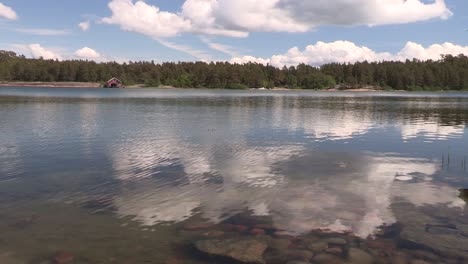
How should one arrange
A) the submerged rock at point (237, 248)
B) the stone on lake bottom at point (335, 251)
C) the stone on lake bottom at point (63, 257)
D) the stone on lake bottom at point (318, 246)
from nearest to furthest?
the stone on lake bottom at point (63, 257) < the submerged rock at point (237, 248) < the stone on lake bottom at point (335, 251) < the stone on lake bottom at point (318, 246)

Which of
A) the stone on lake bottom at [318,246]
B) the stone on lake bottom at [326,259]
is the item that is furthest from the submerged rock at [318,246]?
the stone on lake bottom at [326,259]

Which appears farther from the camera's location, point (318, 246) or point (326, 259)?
point (318, 246)

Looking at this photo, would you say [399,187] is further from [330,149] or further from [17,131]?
[17,131]

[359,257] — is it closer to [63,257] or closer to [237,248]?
[237,248]

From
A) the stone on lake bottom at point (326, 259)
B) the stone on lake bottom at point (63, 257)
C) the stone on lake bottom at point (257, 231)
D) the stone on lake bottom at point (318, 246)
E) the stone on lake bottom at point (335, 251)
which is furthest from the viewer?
the stone on lake bottom at point (257, 231)

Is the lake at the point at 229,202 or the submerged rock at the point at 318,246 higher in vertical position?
the lake at the point at 229,202

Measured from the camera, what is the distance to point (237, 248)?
1232 cm

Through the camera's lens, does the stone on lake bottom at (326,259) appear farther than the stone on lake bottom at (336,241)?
No

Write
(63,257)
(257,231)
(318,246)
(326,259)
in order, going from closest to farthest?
(63,257)
(326,259)
(318,246)
(257,231)

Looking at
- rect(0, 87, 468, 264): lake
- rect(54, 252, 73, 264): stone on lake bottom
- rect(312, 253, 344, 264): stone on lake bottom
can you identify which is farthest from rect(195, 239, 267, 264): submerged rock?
rect(54, 252, 73, 264): stone on lake bottom

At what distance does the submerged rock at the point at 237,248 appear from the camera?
38.6ft

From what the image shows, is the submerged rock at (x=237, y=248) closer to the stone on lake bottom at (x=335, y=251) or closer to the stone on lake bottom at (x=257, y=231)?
the stone on lake bottom at (x=257, y=231)

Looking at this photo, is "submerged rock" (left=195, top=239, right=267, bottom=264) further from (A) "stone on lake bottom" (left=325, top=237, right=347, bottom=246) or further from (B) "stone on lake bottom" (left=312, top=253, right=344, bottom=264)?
(A) "stone on lake bottom" (left=325, top=237, right=347, bottom=246)

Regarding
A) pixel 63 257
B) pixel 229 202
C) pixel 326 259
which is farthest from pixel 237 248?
pixel 63 257
